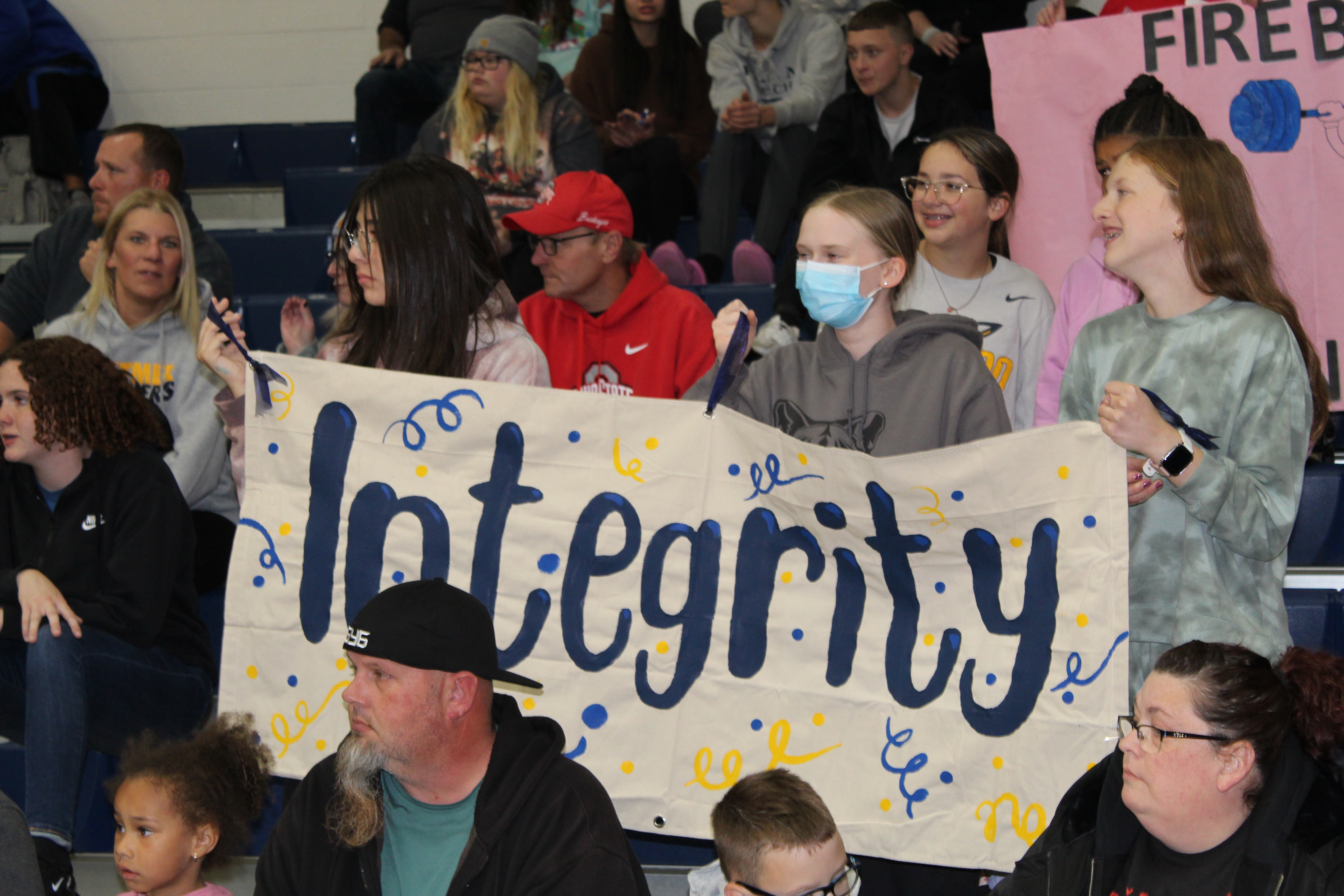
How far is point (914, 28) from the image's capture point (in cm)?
606

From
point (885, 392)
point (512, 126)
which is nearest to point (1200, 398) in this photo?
point (885, 392)

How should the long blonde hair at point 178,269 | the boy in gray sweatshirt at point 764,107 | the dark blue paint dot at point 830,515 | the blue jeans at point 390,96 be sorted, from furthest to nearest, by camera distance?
the blue jeans at point 390,96 < the boy in gray sweatshirt at point 764,107 < the long blonde hair at point 178,269 < the dark blue paint dot at point 830,515

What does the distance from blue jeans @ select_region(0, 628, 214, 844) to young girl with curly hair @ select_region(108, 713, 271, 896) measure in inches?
7.2

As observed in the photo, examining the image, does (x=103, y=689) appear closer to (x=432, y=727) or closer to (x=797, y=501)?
(x=432, y=727)

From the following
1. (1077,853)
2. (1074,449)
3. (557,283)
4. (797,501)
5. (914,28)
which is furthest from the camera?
(914,28)

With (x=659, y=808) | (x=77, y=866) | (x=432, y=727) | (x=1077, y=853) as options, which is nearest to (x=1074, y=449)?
(x=1077, y=853)

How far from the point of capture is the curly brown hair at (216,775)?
283cm

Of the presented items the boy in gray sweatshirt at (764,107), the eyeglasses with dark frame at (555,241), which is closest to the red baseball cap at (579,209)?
the eyeglasses with dark frame at (555,241)

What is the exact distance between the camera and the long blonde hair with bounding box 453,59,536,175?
5.21 metres

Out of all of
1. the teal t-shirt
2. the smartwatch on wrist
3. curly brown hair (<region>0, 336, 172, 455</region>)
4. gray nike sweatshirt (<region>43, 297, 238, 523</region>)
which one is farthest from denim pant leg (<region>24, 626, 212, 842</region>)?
the smartwatch on wrist

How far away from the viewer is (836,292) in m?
2.85

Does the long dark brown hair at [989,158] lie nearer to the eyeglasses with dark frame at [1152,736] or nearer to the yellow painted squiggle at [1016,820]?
the yellow painted squiggle at [1016,820]

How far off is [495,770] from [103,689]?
5.14ft

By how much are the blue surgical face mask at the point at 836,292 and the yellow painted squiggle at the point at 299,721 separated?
1303 millimetres
